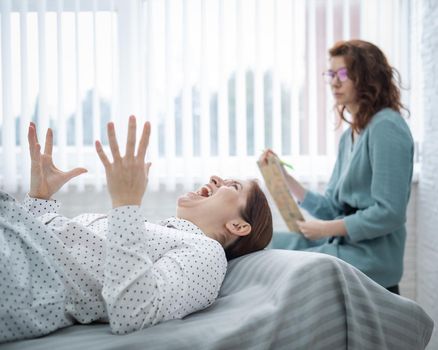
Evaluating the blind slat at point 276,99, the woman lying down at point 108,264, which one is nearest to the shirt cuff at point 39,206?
the woman lying down at point 108,264

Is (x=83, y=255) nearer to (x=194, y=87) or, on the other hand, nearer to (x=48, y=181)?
(x=48, y=181)

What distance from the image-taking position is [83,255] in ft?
5.17

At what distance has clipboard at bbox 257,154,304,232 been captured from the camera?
279 cm

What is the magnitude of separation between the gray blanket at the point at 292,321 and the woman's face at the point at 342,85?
136cm

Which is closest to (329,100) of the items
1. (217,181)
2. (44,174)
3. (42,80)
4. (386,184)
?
(386,184)

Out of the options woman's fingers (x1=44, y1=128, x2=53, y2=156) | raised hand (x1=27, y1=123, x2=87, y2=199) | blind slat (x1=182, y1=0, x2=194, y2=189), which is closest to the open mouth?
raised hand (x1=27, y1=123, x2=87, y2=199)

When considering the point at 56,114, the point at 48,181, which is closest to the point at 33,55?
the point at 56,114

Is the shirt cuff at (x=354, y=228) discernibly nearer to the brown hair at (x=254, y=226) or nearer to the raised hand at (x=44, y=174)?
the brown hair at (x=254, y=226)

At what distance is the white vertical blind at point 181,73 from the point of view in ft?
11.8

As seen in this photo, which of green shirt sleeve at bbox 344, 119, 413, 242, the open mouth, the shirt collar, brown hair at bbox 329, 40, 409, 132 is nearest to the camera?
the shirt collar

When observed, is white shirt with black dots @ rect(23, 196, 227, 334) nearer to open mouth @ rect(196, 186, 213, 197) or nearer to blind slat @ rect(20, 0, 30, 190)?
open mouth @ rect(196, 186, 213, 197)

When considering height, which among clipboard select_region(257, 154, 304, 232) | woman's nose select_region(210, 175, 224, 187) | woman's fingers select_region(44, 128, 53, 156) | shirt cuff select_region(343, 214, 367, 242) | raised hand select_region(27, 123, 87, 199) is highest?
woman's fingers select_region(44, 128, 53, 156)

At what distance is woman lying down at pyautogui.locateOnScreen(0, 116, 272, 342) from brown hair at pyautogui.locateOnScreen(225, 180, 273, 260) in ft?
0.54

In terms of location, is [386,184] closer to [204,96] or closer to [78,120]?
[204,96]
